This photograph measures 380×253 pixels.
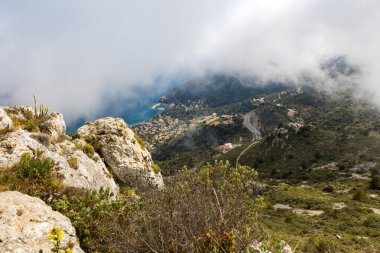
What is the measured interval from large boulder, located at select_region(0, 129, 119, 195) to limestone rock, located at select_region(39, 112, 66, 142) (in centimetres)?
74

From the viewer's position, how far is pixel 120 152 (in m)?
17.7

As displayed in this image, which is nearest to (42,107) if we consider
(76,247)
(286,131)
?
(76,247)

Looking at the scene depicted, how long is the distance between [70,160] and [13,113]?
18.0 ft

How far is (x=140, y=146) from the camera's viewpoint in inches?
A: 796

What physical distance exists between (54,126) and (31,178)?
652cm

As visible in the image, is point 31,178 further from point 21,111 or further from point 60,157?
point 21,111

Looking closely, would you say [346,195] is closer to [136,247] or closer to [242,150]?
[136,247]

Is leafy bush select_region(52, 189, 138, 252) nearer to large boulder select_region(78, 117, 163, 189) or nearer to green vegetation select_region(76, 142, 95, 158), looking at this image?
green vegetation select_region(76, 142, 95, 158)

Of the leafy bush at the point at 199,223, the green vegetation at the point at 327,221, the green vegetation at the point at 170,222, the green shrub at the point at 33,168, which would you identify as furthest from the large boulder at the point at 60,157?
the green vegetation at the point at 327,221

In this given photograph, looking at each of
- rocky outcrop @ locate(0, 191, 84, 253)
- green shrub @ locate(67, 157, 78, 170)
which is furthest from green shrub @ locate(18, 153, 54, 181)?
green shrub @ locate(67, 157, 78, 170)

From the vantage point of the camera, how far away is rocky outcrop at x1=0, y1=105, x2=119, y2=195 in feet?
32.7

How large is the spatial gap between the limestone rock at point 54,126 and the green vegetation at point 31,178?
4.70m

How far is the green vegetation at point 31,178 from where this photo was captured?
8.41m

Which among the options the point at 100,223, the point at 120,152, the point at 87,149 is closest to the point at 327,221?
the point at 120,152
